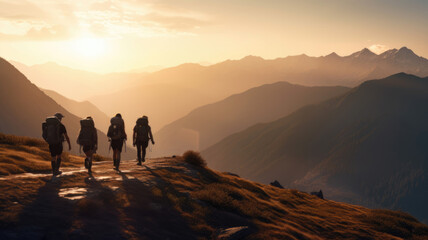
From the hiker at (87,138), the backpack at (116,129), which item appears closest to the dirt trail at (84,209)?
the hiker at (87,138)

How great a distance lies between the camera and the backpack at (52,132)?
15.0 meters

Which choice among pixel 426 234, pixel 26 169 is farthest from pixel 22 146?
pixel 426 234

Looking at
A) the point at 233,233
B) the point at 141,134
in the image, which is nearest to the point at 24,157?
the point at 141,134

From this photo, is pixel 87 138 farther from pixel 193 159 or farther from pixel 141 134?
A: pixel 193 159

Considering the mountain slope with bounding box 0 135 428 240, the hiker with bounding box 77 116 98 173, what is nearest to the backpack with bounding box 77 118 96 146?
the hiker with bounding box 77 116 98 173

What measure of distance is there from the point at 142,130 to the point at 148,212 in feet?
27.0

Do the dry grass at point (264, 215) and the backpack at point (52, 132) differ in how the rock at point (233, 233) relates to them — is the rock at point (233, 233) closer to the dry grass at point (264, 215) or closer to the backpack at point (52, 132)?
the dry grass at point (264, 215)

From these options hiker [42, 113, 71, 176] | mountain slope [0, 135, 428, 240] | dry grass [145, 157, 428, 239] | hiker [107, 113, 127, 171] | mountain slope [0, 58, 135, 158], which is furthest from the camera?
mountain slope [0, 58, 135, 158]

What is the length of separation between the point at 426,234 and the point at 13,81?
21214 cm

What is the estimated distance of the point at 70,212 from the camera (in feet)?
36.1

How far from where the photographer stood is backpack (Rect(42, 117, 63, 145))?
1504 cm

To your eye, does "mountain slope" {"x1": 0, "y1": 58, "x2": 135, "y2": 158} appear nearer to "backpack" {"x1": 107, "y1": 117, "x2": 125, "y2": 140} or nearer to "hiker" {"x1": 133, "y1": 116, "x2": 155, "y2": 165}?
"hiker" {"x1": 133, "y1": 116, "x2": 155, "y2": 165}

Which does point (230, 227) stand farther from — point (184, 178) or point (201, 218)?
point (184, 178)

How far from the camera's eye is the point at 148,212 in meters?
12.5
